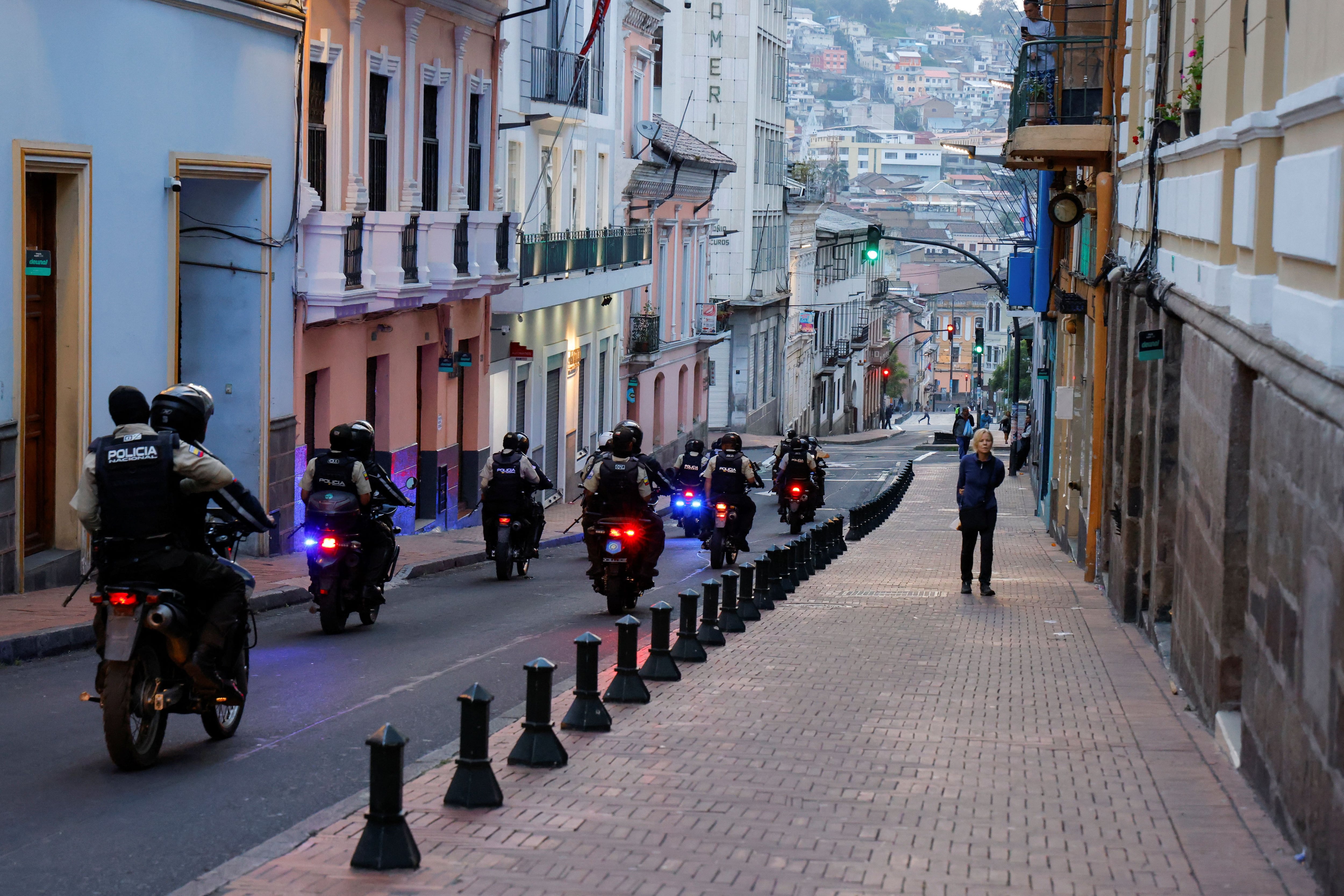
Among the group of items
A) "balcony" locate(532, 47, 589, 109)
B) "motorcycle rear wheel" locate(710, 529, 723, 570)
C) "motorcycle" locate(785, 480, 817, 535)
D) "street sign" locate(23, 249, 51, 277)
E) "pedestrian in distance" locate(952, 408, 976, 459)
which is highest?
"balcony" locate(532, 47, 589, 109)

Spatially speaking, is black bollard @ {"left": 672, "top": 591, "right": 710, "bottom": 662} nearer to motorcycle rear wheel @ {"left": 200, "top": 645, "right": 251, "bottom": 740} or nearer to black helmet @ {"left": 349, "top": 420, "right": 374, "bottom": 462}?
black helmet @ {"left": 349, "top": 420, "right": 374, "bottom": 462}

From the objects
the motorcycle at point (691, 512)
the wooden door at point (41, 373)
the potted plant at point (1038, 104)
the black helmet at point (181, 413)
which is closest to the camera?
the black helmet at point (181, 413)

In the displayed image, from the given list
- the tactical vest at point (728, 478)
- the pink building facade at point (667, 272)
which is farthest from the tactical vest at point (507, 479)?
the pink building facade at point (667, 272)

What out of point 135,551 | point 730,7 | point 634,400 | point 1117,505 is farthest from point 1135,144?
point 730,7

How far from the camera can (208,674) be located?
8594mm

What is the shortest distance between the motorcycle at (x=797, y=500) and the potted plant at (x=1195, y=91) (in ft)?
53.3

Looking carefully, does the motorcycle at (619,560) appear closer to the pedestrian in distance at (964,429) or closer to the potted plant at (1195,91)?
the potted plant at (1195,91)

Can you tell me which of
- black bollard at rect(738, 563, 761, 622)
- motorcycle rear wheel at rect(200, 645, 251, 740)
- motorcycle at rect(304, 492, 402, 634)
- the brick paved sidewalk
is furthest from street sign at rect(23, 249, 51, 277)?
motorcycle rear wheel at rect(200, 645, 251, 740)

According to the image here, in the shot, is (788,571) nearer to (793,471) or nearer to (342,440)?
(342,440)

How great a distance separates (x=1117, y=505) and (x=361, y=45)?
11477 millimetres

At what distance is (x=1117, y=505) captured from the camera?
16.0m

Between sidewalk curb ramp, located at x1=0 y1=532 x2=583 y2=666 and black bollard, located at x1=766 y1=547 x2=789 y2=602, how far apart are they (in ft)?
13.0

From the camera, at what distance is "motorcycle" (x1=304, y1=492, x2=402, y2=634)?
13297 millimetres

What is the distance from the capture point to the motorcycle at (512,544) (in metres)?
18.1
